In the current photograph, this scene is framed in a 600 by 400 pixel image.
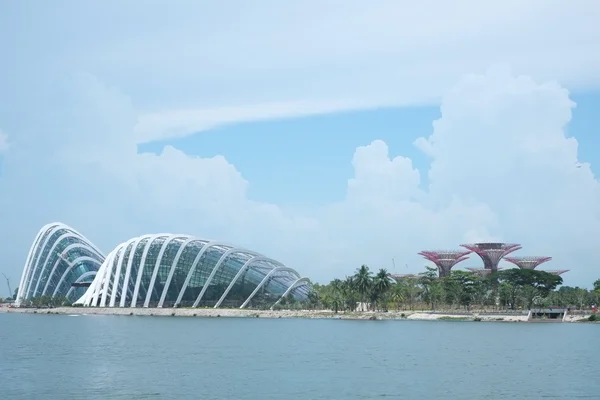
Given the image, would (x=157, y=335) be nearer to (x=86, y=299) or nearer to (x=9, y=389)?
(x=9, y=389)

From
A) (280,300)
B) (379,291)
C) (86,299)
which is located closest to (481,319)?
(379,291)

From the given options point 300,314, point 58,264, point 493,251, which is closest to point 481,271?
point 493,251

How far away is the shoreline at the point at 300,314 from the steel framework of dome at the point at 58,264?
1969 centimetres

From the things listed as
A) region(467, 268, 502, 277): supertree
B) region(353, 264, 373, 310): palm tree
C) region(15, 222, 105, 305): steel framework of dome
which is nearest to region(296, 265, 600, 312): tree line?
region(353, 264, 373, 310): palm tree

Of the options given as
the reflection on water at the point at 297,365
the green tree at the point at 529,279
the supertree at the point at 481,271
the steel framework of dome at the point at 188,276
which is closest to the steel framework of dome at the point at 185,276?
the steel framework of dome at the point at 188,276

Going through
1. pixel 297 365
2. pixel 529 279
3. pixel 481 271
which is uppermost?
pixel 481 271

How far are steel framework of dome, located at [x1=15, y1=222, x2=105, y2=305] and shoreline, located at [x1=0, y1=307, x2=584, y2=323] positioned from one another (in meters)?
19.7

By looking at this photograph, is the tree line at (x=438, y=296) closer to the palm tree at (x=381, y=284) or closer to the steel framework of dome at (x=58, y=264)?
the palm tree at (x=381, y=284)

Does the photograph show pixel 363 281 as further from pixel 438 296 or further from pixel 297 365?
pixel 297 365

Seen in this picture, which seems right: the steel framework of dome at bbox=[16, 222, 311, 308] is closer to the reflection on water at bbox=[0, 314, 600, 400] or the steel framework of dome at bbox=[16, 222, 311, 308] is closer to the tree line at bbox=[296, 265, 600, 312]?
the tree line at bbox=[296, 265, 600, 312]

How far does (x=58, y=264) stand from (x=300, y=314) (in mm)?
66548

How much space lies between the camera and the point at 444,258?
635 feet

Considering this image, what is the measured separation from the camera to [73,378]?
49.1m

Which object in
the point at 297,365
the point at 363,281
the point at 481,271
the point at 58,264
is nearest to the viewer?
the point at 297,365
